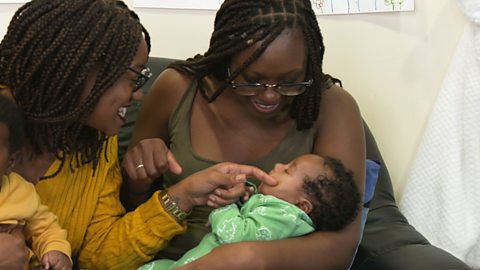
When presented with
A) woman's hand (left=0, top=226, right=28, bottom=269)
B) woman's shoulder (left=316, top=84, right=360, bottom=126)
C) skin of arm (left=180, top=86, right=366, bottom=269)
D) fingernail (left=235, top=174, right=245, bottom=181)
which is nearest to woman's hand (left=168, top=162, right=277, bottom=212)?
fingernail (left=235, top=174, right=245, bottom=181)

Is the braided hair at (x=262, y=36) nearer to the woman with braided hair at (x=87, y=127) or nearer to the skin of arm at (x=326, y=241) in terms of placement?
the skin of arm at (x=326, y=241)

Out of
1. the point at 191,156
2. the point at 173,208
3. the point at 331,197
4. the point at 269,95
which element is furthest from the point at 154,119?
the point at 331,197

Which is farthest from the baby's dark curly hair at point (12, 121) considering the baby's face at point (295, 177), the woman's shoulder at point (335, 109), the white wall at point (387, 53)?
the white wall at point (387, 53)

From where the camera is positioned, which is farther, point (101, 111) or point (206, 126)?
point (206, 126)

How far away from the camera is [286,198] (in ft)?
4.43

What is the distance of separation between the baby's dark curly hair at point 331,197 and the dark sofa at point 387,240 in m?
0.23

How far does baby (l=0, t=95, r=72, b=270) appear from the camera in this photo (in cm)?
114

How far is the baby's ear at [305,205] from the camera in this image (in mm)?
1341

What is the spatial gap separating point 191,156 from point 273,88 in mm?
294

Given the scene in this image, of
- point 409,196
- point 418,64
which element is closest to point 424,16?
point 418,64

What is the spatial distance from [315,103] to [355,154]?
0.16 m

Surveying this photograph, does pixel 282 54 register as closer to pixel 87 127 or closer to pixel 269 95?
pixel 269 95

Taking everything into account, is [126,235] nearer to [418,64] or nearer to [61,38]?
[61,38]

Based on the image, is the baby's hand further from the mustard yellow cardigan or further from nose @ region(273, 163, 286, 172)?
nose @ region(273, 163, 286, 172)
